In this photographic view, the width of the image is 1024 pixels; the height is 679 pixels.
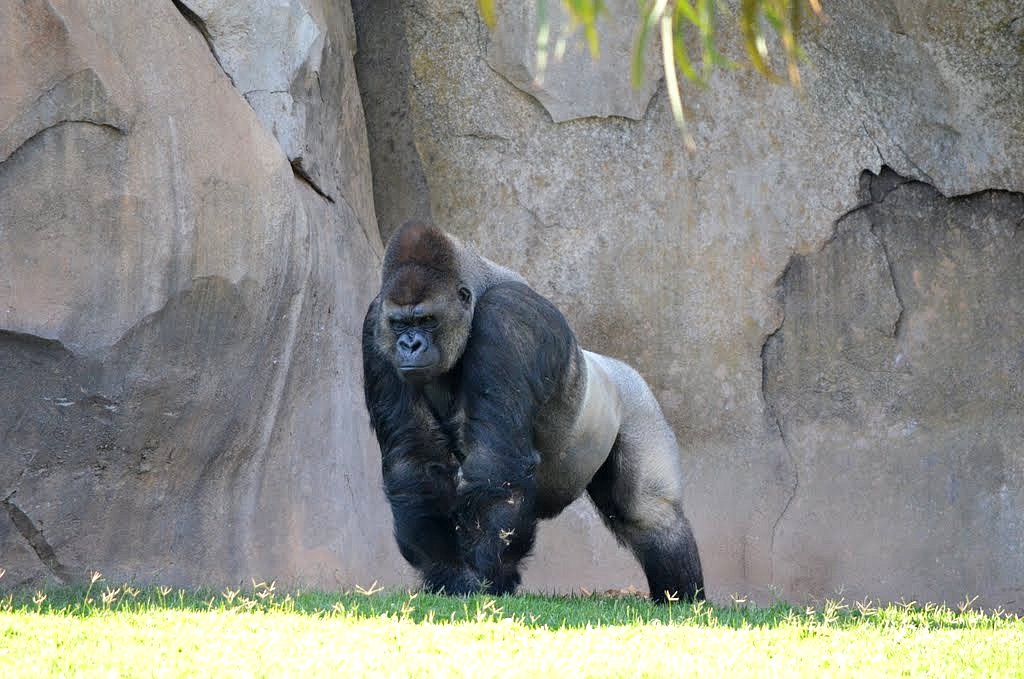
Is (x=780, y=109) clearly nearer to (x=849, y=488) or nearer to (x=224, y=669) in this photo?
(x=849, y=488)

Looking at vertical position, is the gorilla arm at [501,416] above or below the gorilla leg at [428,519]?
above

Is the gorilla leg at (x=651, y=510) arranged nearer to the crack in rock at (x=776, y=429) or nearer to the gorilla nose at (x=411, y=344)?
the gorilla nose at (x=411, y=344)

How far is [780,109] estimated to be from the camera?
8.00m

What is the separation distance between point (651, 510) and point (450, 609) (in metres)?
1.69

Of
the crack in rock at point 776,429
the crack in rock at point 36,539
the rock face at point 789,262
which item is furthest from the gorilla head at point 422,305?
the crack in rock at point 776,429

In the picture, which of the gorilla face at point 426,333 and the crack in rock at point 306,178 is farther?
the crack in rock at point 306,178

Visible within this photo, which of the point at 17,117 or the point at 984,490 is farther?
the point at 984,490

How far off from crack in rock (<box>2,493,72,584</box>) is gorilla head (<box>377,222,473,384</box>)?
1.59m

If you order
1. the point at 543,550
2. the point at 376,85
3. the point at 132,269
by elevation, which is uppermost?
the point at 376,85

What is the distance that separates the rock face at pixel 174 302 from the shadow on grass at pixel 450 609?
32.6 inches

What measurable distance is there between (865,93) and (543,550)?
11.1 ft

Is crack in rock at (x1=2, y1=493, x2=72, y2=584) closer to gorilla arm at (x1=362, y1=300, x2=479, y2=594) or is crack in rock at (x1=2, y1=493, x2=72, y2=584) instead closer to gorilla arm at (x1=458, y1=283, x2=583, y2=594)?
gorilla arm at (x1=362, y1=300, x2=479, y2=594)

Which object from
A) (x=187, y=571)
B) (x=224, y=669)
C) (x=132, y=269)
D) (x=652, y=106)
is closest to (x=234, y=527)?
(x=187, y=571)

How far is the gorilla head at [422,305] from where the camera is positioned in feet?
16.5
